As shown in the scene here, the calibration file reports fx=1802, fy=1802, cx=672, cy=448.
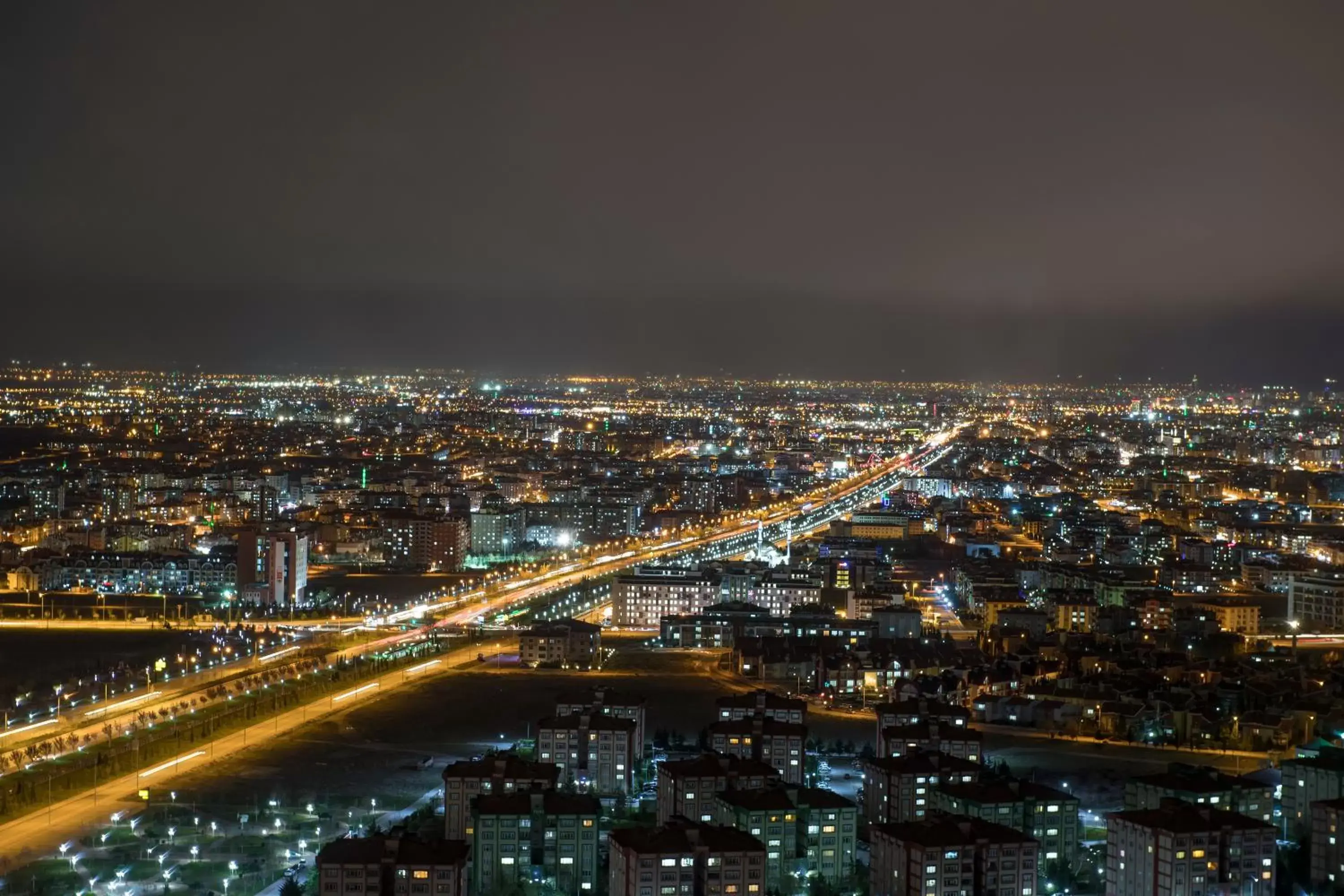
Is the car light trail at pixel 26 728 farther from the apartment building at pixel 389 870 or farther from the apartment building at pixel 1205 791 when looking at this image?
the apartment building at pixel 1205 791

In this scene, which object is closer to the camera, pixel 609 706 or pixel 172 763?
pixel 172 763

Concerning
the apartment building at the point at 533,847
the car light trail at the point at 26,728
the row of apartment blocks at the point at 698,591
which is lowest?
the apartment building at the point at 533,847

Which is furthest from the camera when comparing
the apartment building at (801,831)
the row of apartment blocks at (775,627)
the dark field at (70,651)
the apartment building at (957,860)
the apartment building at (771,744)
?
the row of apartment blocks at (775,627)

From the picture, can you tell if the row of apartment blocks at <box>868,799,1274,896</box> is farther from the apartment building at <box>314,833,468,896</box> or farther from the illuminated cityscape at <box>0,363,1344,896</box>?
the apartment building at <box>314,833,468,896</box>

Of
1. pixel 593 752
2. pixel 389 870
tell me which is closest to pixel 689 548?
pixel 593 752

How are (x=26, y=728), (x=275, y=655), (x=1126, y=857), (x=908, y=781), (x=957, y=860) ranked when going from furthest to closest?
(x=275, y=655) < (x=26, y=728) < (x=908, y=781) < (x=1126, y=857) < (x=957, y=860)

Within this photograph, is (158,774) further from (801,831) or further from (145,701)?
(801,831)

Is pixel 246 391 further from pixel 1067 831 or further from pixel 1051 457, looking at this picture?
pixel 1067 831

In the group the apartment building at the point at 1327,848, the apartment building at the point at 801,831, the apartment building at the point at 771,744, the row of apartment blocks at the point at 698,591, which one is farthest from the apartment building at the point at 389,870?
the row of apartment blocks at the point at 698,591
